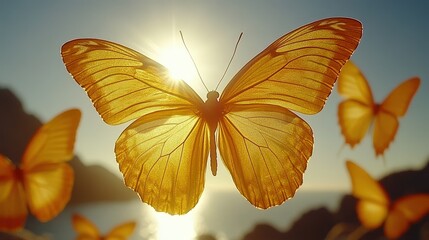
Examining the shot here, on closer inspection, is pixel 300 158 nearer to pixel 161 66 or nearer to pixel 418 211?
pixel 161 66

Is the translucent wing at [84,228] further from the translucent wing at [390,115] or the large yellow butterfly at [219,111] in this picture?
the translucent wing at [390,115]

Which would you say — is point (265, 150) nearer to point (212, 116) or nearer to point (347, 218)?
point (212, 116)

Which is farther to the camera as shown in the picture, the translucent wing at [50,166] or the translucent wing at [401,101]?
the translucent wing at [401,101]

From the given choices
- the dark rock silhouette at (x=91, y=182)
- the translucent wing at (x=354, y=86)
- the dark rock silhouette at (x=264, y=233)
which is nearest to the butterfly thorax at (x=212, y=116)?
the translucent wing at (x=354, y=86)

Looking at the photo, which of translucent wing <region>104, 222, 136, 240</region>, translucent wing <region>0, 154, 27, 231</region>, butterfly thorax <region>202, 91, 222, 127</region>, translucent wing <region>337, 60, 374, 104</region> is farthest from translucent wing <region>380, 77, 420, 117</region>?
translucent wing <region>0, 154, 27, 231</region>

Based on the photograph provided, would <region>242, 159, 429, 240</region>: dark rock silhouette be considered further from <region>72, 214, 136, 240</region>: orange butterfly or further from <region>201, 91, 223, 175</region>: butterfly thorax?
<region>201, 91, 223, 175</region>: butterfly thorax

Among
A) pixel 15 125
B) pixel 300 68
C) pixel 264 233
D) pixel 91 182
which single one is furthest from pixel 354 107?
pixel 91 182
